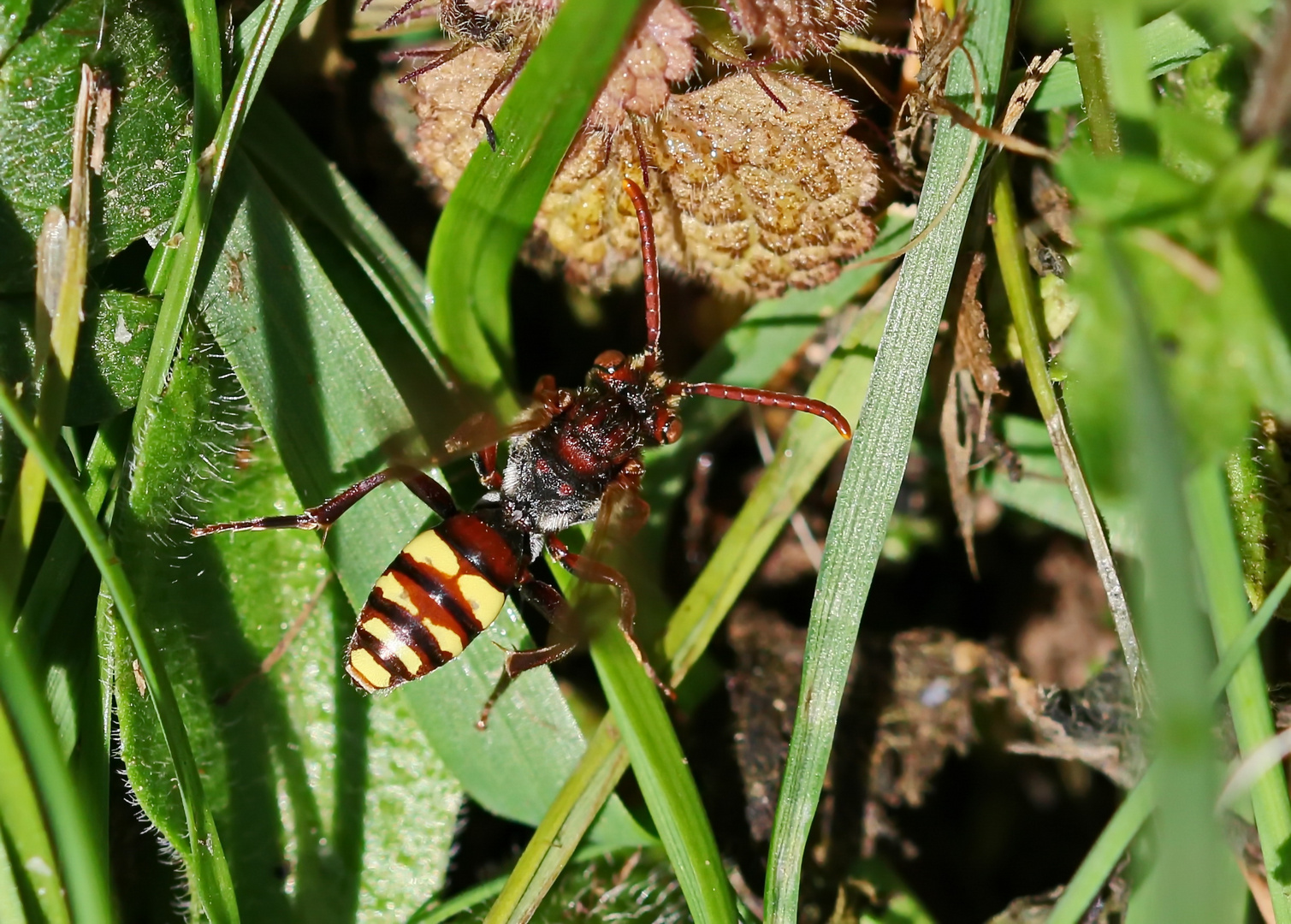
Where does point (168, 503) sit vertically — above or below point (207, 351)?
below

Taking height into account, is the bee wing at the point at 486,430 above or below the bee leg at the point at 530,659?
above

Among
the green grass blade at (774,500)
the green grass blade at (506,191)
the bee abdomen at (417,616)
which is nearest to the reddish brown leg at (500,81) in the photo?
the green grass blade at (506,191)

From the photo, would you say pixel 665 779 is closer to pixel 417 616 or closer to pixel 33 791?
pixel 417 616

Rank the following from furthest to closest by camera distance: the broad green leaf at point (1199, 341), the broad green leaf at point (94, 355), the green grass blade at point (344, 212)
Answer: the green grass blade at point (344, 212) → the broad green leaf at point (94, 355) → the broad green leaf at point (1199, 341)

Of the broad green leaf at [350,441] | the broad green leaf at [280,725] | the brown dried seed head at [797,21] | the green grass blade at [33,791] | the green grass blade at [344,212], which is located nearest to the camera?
the green grass blade at [33,791]

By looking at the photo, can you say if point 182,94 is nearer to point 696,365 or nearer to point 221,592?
point 221,592

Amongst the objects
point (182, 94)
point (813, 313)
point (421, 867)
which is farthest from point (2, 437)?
point (813, 313)

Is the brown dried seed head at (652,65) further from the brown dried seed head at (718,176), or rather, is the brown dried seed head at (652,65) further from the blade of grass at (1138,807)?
the blade of grass at (1138,807)
